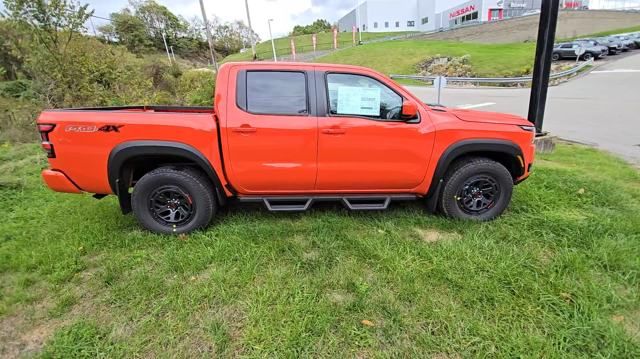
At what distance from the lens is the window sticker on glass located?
11.1 ft

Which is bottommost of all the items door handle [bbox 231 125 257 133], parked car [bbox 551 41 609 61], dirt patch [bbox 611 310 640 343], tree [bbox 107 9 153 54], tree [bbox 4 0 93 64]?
dirt patch [bbox 611 310 640 343]

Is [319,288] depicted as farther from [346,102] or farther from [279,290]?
[346,102]

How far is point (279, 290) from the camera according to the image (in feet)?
8.67

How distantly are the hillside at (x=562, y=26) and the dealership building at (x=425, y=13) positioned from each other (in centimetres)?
960

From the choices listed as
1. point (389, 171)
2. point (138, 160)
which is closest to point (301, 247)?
point (389, 171)

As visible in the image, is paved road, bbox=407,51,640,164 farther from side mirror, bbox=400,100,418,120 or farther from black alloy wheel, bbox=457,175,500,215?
side mirror, bbox=400,100,418,120

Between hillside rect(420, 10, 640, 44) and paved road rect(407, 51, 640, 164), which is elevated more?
hillside rect(420, 10, 640, 44)

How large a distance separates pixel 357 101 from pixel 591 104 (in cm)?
1404

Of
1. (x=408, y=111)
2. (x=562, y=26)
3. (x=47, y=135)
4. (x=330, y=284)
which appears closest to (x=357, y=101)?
(x=408, y=111)

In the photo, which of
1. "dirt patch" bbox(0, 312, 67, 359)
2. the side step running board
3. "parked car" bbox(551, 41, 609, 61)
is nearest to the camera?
"dirt patch" bbox(0, 312, 67, 359)

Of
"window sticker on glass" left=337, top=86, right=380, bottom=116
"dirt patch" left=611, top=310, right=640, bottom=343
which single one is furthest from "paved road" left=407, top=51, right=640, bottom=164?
"window sticker on glass" left=337, top=86, right=380, bottom=116

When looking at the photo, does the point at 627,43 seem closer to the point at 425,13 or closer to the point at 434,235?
the point at 434,235

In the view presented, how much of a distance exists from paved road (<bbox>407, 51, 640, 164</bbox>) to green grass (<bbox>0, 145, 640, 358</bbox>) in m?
4.84

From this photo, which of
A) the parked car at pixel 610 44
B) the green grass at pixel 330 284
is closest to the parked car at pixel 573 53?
the parked car at pixel 610 44
